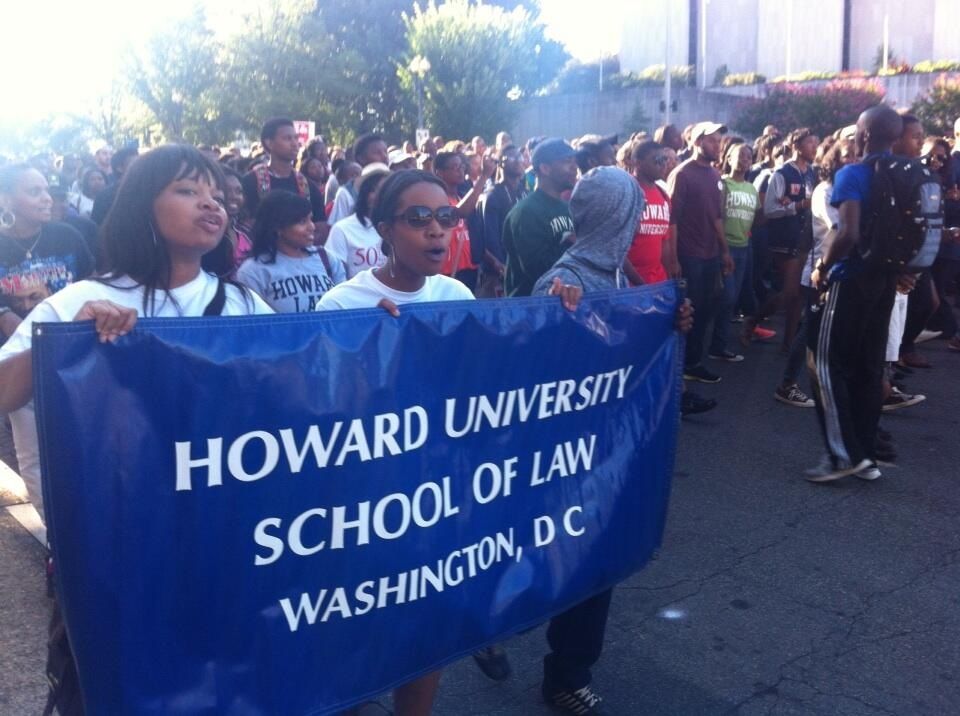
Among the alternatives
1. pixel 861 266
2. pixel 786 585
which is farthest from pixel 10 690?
pixel 861 266

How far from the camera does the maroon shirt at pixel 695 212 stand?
7.66 metres

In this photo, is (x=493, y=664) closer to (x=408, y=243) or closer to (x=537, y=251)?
(x=408, y=243)

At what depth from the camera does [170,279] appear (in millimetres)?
2432

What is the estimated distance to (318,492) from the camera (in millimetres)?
2338

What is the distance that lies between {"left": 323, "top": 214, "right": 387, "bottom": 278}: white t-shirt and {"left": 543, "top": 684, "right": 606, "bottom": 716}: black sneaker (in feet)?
8.80

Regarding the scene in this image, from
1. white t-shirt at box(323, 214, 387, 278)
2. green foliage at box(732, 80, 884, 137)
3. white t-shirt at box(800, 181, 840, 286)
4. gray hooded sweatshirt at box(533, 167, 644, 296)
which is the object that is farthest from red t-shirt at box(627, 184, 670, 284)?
green foliage at box(732, 80, 884, 137)

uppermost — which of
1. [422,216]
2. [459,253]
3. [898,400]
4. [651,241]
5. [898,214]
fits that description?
[422,216]

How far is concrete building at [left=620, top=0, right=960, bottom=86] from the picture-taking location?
41.8 m

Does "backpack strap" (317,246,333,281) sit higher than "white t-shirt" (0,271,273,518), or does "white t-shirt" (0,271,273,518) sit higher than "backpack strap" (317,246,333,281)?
"white t-shirt" (0,271,273,518)

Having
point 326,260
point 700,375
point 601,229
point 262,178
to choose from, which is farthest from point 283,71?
point 601,229

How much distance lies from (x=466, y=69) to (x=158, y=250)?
3632 cm

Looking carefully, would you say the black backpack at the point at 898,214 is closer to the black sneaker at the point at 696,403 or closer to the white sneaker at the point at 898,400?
the black sneaker at the point at 696,403

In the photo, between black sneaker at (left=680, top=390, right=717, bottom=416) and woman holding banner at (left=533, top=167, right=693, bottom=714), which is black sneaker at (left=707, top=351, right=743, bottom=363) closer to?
black sneaker at (left=680, top=390, right=717, bottom=416)

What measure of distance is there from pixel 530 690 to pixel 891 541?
2.07 metres
